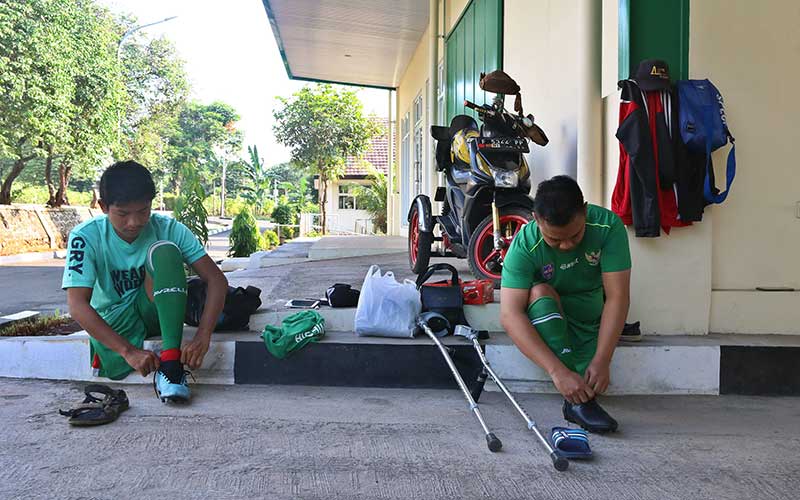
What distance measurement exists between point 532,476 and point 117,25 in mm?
31285

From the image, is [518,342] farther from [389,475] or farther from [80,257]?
[80,257]

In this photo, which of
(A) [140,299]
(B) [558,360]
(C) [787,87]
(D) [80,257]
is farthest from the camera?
(C) [787,87]

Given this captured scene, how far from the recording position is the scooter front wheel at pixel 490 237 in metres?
4.38

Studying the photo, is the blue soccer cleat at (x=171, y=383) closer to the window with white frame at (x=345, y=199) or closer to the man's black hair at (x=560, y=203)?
the man's black hair at (x=560, y=203)

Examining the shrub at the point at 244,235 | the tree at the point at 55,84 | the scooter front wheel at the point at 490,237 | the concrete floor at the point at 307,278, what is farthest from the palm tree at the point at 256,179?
the scooter front wheel at the point at 490,237

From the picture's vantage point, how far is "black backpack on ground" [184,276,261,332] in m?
3.57

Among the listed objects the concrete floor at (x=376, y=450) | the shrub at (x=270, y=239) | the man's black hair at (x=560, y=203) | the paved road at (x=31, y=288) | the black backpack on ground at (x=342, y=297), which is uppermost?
the man's black hair at (x=560, y=203)

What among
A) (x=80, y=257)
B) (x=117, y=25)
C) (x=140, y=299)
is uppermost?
(x=117, y=25)

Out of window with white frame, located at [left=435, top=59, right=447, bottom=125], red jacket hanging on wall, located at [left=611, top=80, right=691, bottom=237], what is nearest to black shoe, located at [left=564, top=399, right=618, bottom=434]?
red jacket hanging on wall, located at [left=611, top=80, right=691, bottom=237]

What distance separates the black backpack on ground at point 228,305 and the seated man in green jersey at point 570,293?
5.27ft

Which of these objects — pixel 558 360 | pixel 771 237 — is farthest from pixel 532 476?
pixel 771 237

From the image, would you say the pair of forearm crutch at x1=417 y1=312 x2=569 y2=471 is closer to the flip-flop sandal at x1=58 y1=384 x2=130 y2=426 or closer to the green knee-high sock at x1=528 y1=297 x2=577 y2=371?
the green knee-high sock at x1=528 y1=297 x2=577 y2=371

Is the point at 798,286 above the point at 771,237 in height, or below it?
below

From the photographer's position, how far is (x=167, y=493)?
210 centimetres
